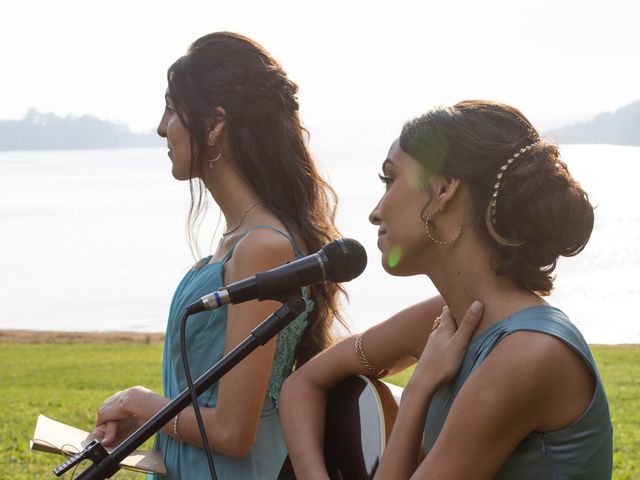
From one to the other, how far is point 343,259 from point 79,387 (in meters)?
13.4

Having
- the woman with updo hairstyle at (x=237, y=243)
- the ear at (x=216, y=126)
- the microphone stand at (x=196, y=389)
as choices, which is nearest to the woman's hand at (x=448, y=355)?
the microphone stand at (x=196, y=389)

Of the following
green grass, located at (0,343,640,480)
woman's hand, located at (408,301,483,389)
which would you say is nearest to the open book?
woman's hand, located at (408,301,483,389)

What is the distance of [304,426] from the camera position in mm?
3203

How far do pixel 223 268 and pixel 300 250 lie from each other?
269 mm

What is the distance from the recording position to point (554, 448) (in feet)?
8.05

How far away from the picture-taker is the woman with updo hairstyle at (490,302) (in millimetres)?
2434

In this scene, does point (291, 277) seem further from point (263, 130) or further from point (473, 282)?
point (263, 130)

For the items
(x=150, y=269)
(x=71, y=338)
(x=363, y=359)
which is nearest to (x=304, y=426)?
(x=363, y=359)

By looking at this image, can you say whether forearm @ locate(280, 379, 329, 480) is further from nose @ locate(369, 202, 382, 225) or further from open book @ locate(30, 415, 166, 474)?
nose @ locate(369, 202, 382, 225)

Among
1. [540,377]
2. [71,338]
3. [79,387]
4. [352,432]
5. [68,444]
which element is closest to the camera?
[540,377]

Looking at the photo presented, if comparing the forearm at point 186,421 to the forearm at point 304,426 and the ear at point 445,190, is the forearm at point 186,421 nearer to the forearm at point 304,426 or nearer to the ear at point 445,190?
the forearm at point 304,426

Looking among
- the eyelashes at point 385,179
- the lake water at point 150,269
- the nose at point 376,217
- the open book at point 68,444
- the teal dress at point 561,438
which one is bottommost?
the lake water at point 150,269

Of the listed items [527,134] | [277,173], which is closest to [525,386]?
[527,134]

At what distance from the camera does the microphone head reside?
2535 mm
